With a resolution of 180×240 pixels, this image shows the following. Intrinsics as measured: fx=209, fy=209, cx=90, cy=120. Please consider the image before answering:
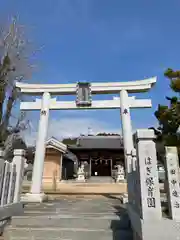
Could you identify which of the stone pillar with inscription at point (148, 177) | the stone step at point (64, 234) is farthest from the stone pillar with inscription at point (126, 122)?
the stone pillar with inscription at point (148, 177)

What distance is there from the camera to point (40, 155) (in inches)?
323

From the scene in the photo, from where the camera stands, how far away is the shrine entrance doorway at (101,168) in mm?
26688

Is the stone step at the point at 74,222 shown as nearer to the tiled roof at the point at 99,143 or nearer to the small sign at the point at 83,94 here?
the small sign at the point at 83,94

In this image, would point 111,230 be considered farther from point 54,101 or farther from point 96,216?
point 54,101

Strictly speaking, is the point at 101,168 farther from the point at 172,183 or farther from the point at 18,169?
the point at 172,183

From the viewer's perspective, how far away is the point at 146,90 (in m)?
9.02

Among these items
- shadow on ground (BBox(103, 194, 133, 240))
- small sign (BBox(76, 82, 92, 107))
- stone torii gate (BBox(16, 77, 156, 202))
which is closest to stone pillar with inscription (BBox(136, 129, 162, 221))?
shadow on ground (BBox(103, 194, 133, 240))

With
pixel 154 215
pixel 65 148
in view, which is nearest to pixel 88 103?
pixel 154 215

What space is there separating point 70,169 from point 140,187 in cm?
2706

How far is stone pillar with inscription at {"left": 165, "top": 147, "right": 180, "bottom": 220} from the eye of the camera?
10.3ft

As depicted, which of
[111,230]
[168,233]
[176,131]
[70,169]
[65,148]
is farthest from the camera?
[70,169]

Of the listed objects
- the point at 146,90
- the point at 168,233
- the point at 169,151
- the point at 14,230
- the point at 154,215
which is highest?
the point at 146,90

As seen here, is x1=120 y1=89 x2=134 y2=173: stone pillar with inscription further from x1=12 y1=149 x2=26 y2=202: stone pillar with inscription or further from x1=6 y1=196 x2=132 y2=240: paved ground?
x1=12 y1=149 x2=26 y2=202: stone pillar with inscription

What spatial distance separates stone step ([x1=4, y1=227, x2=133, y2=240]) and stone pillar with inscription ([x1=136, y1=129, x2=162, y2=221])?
52.5 inches
